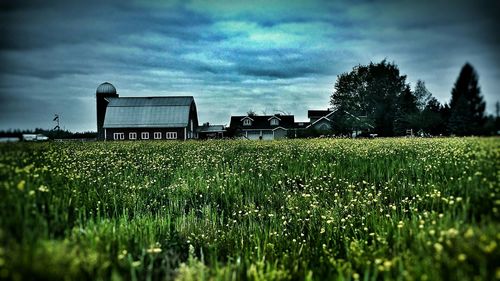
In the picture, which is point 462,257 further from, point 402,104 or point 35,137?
point 402,104

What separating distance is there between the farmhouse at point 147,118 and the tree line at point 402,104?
22.5 metres

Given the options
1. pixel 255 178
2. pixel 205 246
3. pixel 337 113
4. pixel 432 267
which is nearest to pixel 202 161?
pixel 255 178

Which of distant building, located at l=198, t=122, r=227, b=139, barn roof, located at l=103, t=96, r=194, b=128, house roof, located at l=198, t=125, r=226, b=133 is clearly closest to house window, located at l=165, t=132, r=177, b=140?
barn roof, located at l=103, t=96, r=194, b=128

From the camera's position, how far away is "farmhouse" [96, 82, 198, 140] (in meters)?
56.3

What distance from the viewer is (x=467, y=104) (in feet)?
16.0

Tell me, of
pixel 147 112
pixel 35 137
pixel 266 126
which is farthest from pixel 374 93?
pixel 35 137

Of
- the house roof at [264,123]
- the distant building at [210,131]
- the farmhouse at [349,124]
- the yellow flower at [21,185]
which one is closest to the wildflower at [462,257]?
the yellow flower at [21,185]

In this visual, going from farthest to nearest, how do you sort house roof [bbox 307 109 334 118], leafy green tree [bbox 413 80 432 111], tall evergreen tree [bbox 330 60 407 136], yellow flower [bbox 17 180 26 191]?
house roof [bbox 307 109 334 118] < tall evergreen tree [bbox 330 60 407 136] < leafy green tree [bbox 413 80 432 111] < yellow flower [bbox 17 180 26 191]

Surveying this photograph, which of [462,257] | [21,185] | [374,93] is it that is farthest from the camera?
[374,93]

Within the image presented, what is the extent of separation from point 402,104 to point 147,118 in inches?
1463

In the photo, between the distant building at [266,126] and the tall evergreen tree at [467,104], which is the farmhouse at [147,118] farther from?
the tall evergreen tree at [467,104]

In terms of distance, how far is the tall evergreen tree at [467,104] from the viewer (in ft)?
15.1

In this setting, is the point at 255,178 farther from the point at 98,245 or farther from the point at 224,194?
the point at 98,245

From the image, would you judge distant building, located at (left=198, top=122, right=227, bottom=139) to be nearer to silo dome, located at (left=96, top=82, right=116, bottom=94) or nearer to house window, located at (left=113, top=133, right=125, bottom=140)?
house window, located at (left=113, top=133, right=125, bottom=140)
